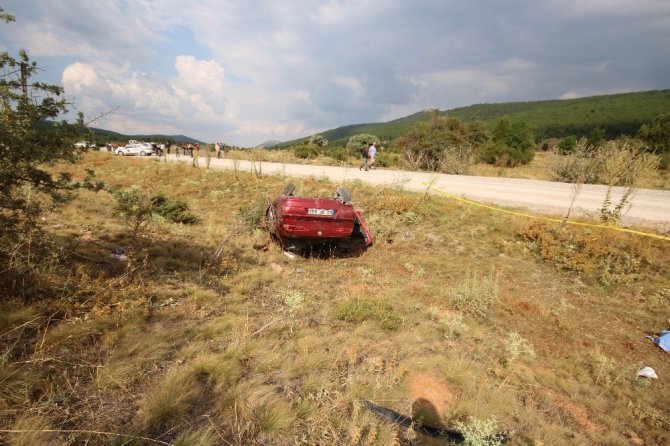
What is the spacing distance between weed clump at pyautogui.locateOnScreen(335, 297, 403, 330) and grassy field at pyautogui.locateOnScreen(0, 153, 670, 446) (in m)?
0.03

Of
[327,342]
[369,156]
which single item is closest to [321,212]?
[327,342]

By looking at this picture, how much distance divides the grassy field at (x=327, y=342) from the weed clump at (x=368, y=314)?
31 millimetres

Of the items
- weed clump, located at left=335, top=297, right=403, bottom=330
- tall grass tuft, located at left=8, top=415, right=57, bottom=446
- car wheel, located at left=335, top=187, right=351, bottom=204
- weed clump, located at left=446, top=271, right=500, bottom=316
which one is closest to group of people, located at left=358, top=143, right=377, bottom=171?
car wheel, located at left=335, top=187, right=351, bottom=204

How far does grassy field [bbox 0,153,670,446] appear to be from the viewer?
2688 mm

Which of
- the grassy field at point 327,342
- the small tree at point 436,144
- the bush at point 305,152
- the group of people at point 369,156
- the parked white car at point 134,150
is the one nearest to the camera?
the grassy field at point 327,342

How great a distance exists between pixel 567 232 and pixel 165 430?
9285mm

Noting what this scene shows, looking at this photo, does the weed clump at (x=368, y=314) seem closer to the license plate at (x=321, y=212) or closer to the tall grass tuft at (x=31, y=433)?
the license plate at (x=321, y=212)

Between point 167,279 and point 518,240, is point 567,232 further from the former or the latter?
point 167,279

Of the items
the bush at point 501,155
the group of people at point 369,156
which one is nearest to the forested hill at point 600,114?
the bush at point 501,155

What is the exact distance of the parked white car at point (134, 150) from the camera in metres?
45.7

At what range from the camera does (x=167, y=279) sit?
529 cm

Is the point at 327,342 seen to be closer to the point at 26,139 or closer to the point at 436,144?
the point at 26,139

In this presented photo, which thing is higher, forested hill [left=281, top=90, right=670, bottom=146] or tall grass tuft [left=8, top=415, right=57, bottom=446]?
forested hill [left=281, top=90, right=670, bottom=146]

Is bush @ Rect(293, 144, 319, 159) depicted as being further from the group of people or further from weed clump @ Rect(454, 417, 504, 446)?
weed clump @ Rect(454, 417, 504, 446)
